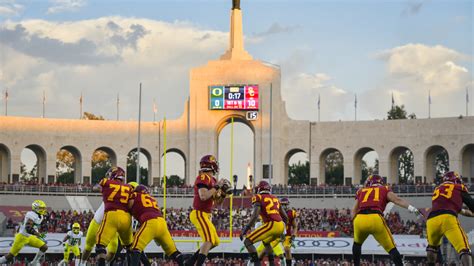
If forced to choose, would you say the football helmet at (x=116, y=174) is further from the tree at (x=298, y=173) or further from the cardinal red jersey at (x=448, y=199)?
the tree at (x=298, y=173)

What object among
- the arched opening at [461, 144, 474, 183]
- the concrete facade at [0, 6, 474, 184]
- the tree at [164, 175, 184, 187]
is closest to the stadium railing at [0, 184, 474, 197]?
the concrete facade at [0, 6, 474, 184]

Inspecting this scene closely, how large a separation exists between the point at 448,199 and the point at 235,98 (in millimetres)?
51208

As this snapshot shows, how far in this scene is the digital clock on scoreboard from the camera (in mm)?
71562

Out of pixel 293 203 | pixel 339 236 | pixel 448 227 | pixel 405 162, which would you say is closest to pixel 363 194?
Result: pixel 448 227

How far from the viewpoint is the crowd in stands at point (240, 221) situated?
182 feet

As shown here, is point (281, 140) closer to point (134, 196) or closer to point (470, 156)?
point (470, 156)

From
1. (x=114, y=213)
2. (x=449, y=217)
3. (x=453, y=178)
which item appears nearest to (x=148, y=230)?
(x=114, y=213)

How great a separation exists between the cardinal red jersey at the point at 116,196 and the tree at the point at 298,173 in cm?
8580

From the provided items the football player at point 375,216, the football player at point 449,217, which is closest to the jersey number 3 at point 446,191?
the football player at point 449,217

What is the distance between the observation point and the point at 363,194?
21641mm

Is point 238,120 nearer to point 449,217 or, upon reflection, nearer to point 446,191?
point 446,191

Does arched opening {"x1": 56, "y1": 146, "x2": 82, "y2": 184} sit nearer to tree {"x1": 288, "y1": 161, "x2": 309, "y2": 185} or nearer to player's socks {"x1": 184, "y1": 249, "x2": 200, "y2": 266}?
tree {"x1": 288, "y1": 161, "x2": 309, "y2": 185}

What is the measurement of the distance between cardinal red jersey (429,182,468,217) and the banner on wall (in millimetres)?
25870

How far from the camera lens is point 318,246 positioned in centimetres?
4862
